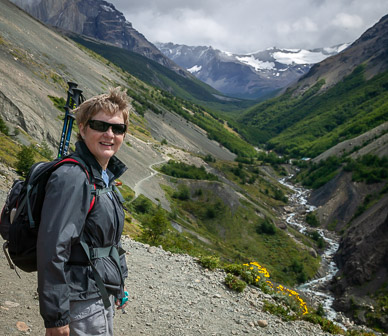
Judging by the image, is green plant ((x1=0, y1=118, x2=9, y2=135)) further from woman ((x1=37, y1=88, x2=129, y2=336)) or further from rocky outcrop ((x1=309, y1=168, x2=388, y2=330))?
rocky outcrop ((x1=309, y1=168, x2=388, y2=330))

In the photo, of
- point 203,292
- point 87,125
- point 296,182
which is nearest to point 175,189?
point 203,292

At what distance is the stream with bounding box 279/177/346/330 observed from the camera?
37237mm

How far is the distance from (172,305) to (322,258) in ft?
164

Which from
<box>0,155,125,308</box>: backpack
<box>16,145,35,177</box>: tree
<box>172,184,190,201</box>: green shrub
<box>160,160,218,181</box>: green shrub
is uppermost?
<box>0,155,125,308</box>: backpack

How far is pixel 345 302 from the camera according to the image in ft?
115

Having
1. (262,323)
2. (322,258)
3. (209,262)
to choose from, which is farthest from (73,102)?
(322,258)

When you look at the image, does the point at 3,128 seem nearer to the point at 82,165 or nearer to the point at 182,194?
the point at 82,165

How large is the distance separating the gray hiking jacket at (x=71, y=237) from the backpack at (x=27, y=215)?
173mm

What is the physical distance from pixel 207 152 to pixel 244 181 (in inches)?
1200

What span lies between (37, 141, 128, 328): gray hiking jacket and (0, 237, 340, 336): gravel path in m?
4.04

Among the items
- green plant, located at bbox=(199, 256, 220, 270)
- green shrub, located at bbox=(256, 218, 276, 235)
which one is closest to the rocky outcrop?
green shrub, located at bbox=(256, 218, 276, 235)

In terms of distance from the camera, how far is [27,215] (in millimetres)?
3057

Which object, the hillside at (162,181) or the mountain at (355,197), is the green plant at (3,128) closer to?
the hillside at (162,181)

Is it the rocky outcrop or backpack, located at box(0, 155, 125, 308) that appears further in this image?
the rocky outcrop
